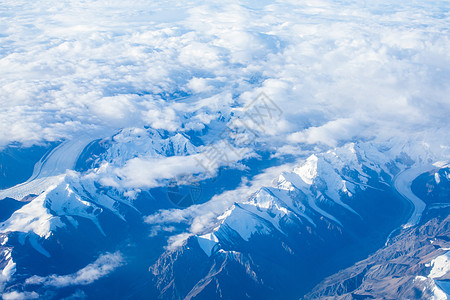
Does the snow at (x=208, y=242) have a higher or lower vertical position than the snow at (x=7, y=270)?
lower

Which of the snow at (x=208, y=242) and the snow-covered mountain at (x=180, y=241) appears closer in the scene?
the snow-covered mountain at (x=180, y=241)

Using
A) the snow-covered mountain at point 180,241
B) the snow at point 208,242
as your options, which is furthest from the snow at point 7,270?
the snow at point 208,242

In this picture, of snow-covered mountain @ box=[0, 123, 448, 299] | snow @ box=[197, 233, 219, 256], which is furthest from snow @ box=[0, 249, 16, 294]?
snow @ box=[197, 233, 219, 256]

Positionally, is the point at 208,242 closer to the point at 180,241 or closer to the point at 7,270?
Answer: the point at 180,241

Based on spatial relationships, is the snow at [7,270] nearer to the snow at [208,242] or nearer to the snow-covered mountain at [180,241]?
the snow-covered mountain at [180,241]

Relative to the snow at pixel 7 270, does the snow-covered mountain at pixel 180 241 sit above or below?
below

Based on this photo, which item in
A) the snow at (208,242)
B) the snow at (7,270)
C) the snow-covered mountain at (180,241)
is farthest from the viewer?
the snow at (208,242)

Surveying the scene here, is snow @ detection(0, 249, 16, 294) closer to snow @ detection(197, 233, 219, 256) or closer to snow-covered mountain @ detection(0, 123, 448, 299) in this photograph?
snow-covered mountain @ detection(0, 123, 448, 299)

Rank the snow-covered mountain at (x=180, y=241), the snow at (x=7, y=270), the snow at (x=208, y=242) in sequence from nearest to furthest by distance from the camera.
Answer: the snow at (x=7, y=270) → the snow-covered mountain at (x=180, y=241) → the snow at (x=208, y=242)

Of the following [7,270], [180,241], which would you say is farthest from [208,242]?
[7,270]

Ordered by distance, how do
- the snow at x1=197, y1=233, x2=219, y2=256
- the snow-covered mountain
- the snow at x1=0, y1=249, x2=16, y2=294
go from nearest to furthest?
1. the snow at x1=0, y1=249, x2=16, y2=294
2. the snow-covered mountain
3. the snow at x1=197, y1=233, x2=219, y2=256

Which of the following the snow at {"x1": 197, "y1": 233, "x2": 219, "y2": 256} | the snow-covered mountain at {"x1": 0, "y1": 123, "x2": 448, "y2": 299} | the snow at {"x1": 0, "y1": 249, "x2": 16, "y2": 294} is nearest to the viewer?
the snow at {"x1": 0, "y1": 249, "x2": 16, "y2": 294}
